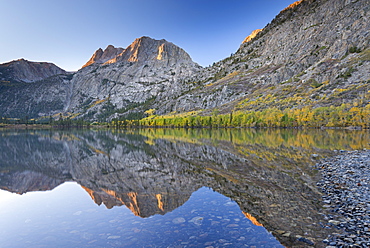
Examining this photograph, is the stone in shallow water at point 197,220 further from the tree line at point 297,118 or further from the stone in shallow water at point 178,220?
the tree line at point 297,118

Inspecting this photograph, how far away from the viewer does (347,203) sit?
556 inches

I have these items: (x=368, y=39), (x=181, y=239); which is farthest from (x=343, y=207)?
(x=368, y=39)

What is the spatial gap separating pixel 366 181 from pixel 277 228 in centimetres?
1062

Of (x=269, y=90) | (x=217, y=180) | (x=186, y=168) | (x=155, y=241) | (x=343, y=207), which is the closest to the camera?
(x=155, y=241)

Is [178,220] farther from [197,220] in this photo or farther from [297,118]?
[297,118]

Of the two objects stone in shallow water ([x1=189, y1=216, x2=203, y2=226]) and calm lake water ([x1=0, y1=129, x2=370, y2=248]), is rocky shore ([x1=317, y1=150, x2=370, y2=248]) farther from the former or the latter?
stone in shallow water ([x1=189, y1=216, x2=203, y2=226])

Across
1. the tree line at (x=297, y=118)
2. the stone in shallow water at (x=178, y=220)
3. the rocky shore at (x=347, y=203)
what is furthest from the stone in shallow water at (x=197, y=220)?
the tree line at (x=297, y=118)

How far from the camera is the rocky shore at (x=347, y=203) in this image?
10.1 m

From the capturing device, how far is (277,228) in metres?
12.2

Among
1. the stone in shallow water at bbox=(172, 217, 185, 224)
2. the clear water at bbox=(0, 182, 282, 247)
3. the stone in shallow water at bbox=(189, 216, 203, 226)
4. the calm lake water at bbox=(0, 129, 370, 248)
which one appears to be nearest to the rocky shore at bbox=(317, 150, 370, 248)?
the calm lake water at bbox=(0, 129, 370, 248)

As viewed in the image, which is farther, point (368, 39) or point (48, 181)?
point (368, 39)

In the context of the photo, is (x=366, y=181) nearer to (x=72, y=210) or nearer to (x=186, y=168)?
(x=186, y=168)

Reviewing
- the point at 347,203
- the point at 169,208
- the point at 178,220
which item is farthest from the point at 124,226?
the point at 347,203

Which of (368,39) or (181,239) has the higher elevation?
(368,39)
